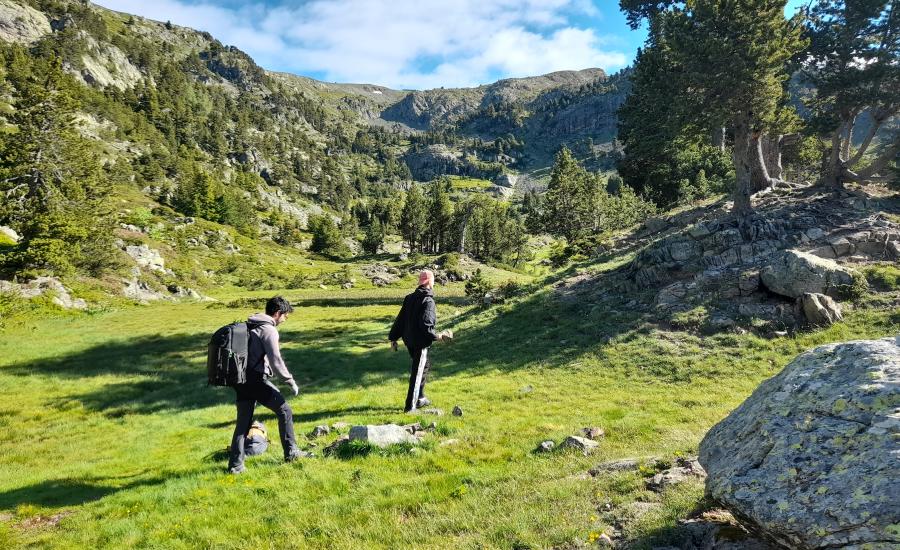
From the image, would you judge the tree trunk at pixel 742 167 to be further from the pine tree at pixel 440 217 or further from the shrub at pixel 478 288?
the pine tree at pixel 440 217

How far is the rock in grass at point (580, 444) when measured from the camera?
918 cm

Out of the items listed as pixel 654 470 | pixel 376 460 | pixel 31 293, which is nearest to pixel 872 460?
pixel 654 470

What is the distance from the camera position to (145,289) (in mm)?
50000

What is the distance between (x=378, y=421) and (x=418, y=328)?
112 inches

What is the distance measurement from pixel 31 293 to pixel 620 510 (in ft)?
151

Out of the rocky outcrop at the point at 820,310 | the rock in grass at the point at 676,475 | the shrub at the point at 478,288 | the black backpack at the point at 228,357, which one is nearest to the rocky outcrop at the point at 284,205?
the shrub at the point at 478,288

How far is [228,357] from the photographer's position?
8.68 m

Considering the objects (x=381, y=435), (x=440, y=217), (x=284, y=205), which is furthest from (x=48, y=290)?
(x=284, y=205)

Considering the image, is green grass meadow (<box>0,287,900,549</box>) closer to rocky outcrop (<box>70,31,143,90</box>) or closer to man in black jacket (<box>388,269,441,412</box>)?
man in black jacket (<box>388,269,441,412</box>)

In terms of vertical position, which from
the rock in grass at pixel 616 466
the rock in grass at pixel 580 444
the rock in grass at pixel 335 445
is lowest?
the rock in grass at pixel 335 445

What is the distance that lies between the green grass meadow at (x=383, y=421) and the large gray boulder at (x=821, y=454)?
1.43 metres

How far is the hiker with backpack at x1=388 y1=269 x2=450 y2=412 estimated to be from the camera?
1258cm

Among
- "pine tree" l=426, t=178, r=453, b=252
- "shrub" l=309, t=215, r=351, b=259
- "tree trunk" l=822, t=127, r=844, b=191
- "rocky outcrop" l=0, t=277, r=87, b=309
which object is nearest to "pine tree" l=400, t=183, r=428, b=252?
"pine tree" l=426, t=178, r=453, b=252

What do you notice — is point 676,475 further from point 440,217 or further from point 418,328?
point 440,217
